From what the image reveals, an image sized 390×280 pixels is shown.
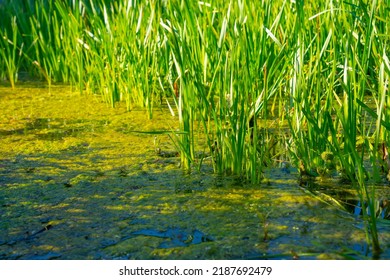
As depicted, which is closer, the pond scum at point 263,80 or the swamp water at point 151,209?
the swamp water at point 151,209

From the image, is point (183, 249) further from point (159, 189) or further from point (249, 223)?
point (159, 189)

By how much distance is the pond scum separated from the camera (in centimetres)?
174

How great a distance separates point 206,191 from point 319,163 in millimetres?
355

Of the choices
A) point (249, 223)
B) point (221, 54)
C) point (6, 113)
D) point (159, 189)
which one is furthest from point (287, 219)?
point (6, 113)

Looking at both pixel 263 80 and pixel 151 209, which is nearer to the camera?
pixel 151 209

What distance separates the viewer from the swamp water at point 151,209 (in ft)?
4.68

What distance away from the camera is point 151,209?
5.41 ft

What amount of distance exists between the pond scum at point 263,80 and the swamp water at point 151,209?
0.20 ft

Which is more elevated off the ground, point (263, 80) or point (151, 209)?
point (263, 80)

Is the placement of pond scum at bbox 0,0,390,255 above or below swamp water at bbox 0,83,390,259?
above

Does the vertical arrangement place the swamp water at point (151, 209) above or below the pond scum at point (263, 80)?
below

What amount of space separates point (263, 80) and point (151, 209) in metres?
0.76

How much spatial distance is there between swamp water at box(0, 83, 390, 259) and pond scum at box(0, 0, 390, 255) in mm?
61

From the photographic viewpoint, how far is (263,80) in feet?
7.22
